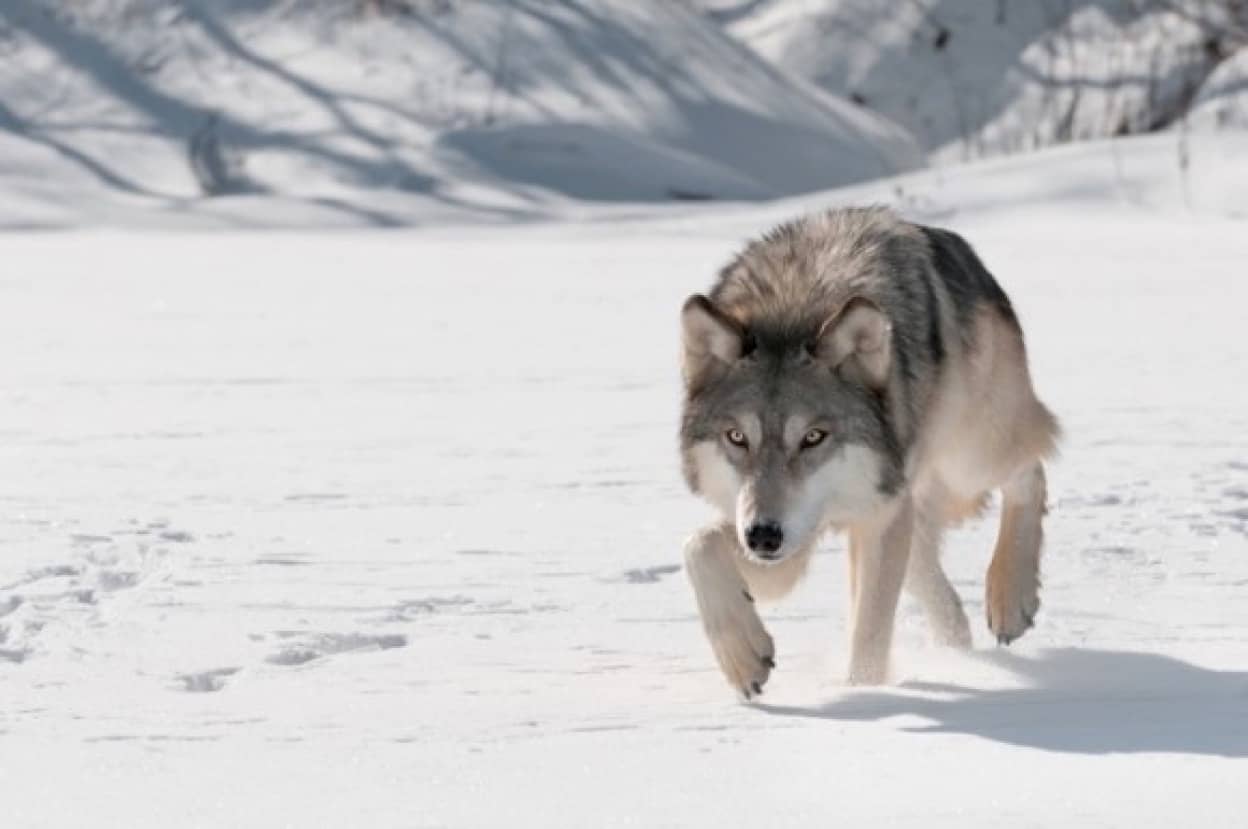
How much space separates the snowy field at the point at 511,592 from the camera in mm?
4199

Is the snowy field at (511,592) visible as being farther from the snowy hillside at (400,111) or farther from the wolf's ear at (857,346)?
the snowy hillside at (400,111)

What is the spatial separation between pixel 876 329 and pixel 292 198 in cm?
1352

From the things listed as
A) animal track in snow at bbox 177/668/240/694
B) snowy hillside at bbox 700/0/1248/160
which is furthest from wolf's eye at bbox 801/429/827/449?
snowy hillside at bbox 700/0/1248/160

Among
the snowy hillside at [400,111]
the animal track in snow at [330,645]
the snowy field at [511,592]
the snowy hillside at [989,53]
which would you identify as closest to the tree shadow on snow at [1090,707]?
the snowy field at [511,592]

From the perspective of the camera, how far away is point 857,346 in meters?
5.15

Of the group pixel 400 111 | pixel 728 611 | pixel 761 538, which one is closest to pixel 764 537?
pixel 761 538

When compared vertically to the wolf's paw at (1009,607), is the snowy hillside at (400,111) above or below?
above

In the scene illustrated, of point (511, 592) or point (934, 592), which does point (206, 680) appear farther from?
point (934, 592)

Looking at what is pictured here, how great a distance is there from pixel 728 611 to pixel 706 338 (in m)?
0.59

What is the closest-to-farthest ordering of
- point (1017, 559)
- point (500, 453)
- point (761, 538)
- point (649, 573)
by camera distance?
1. point (761, 538)
2. point (1017, 559)
3. point (649, 573)
4. point (500, 453)

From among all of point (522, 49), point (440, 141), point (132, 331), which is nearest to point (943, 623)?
point (132, 331)

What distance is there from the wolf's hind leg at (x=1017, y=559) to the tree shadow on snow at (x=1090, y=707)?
330 mm

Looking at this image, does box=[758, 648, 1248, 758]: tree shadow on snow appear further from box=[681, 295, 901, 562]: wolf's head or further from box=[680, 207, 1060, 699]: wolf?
box=[681, 295, 901, 562]: wolf's head

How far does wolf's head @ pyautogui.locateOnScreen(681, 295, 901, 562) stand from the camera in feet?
16.4
